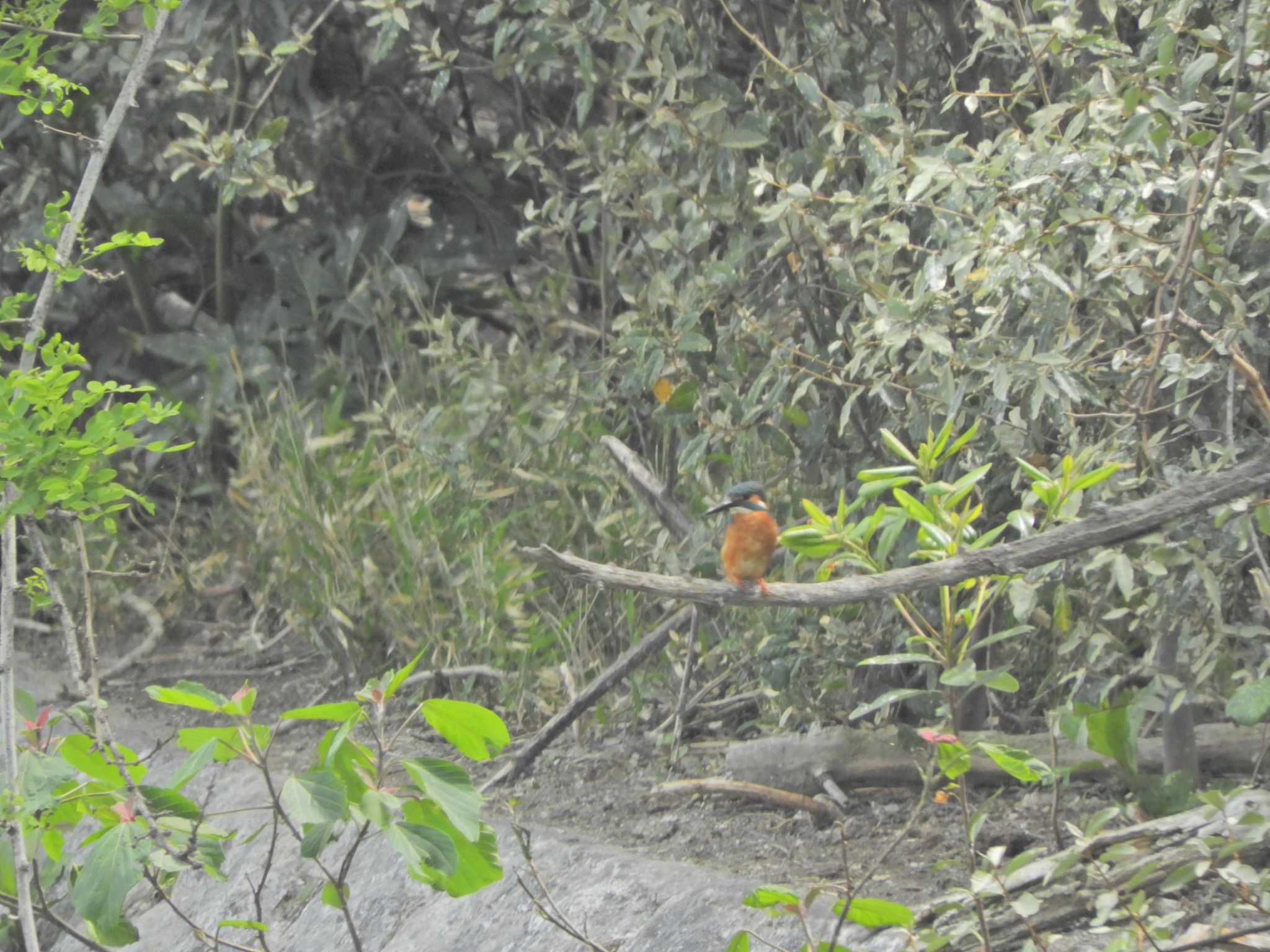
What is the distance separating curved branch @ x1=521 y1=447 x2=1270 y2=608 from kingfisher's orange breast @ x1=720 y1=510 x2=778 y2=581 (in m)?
1.05

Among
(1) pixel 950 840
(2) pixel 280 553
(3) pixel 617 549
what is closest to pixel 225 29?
(2) pixel 280 553

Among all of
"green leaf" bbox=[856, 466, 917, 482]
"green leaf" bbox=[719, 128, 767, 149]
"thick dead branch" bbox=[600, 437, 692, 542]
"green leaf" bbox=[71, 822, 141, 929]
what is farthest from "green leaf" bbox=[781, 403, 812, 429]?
"green leaf" bbox=[71, 822, 141, 929]

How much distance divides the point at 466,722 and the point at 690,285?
5.86 feet

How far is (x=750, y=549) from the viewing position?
302 cm

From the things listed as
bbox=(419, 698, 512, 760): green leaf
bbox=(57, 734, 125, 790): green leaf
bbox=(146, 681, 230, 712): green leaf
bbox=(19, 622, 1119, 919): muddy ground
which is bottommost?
bbox=(19, 622, 1119, 919): muddy ground

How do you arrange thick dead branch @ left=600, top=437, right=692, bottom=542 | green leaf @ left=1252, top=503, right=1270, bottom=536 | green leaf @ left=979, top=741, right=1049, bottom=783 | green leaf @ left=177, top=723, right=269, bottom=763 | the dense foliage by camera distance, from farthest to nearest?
thick dead branch @ left=600, top=437, right=692, bottom=542 < the dense foliage < green leaf @ left=1252, top=503, right=1270, bottom=536 < green leaf @ left=177, top=723, right=269, bottom=763 < green leaf @ left=979, top=741, right=1049, bottom=783

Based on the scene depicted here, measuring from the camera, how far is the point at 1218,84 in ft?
10.8

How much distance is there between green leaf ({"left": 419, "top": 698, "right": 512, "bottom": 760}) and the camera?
2.17 metres

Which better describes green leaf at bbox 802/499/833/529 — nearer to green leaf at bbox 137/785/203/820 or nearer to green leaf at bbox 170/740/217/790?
green leaf at bbox 170/740/217/790

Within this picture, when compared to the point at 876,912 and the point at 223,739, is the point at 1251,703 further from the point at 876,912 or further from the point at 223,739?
the point at 223,739

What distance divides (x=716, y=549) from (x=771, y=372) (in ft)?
1.71

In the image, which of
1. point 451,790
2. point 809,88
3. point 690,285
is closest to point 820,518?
point 451,790

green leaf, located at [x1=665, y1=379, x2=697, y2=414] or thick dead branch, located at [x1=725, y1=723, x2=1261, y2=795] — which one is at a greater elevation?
green leaf, located at [x1=665, y1=379, x2=697, y2=414]

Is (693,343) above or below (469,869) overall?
above
